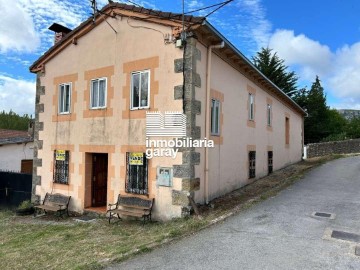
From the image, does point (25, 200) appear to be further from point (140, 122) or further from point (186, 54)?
point (186, 54)

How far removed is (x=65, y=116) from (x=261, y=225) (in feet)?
24.9

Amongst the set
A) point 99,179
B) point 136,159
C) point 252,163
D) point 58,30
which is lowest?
point 99,179

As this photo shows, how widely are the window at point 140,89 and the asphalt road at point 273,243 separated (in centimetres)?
409

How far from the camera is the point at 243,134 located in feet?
37.3

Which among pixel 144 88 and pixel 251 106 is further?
pixel 251 106

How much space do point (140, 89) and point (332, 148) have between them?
69.4 feet

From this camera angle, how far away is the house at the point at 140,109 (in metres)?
8.08

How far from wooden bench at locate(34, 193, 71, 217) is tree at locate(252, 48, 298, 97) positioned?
27687 mm

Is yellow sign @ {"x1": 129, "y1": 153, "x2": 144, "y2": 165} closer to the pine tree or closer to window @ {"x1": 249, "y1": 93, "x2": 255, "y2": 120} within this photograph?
window @ {"x1": 249, "y1": 93, "x2": 255, "y2": 120}

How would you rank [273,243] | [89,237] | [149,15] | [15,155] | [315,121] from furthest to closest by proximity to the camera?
[315,121]
[15,155]
[149,15]
[89,237]
[273,243]

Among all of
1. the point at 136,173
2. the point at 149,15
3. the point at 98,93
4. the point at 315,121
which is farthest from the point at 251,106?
the point at 315,121

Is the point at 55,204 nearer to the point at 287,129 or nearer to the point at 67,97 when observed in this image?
the point at 67,97

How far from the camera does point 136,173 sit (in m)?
8.82

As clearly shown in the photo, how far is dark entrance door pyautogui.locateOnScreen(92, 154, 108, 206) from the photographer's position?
10.3m
